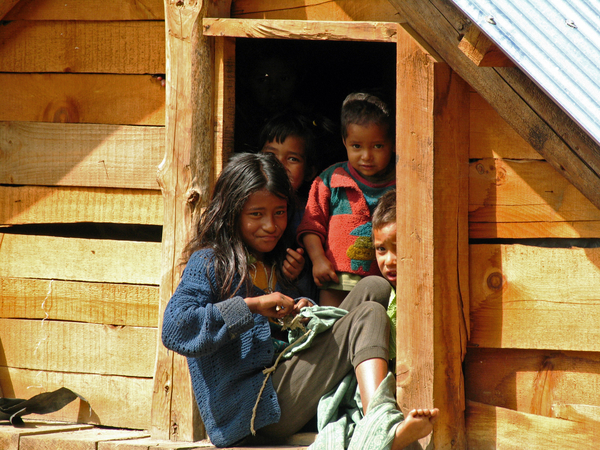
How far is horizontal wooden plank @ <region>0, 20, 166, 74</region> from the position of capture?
10.7 feet

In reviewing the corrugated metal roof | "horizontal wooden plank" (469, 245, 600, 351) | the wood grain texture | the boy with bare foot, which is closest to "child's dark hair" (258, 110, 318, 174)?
the boy with bare foot

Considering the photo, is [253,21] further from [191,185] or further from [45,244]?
[45,244]

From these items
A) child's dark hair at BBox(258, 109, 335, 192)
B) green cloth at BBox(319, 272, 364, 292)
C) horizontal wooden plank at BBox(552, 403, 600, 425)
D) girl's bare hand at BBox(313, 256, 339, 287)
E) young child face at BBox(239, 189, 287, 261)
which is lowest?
horizontal wooden plank at BBox(552, 403, 600, 425)

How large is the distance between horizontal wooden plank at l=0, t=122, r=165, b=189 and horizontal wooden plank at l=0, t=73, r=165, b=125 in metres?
0.04

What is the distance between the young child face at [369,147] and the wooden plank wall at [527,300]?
A: 593mm

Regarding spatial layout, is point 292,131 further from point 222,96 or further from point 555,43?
point 555,43

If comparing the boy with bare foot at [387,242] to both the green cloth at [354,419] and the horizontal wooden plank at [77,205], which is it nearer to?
the green cloth at [354,419]

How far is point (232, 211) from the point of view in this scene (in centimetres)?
284

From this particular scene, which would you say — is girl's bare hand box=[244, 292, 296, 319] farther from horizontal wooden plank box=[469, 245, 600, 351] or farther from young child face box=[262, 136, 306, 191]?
young child face box=[262, 136, 306, 191]

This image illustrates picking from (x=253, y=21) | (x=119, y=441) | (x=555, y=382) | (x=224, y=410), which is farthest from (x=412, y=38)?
(x=119, y=441)

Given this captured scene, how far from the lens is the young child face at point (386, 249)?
2.97 meters

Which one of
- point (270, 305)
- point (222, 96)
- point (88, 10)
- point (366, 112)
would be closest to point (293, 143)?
point (366, 112)

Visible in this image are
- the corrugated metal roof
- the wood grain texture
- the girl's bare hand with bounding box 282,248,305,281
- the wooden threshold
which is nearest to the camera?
the corrugated metal roof

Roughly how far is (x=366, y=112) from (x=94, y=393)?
6.09 ft
